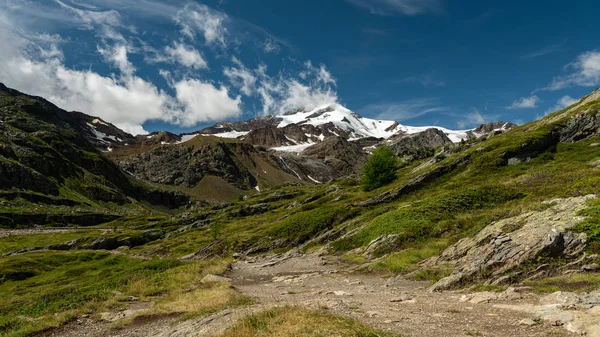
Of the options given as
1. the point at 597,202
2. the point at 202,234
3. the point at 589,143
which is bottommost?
the point at 202,234

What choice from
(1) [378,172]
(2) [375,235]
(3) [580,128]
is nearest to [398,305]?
(2) [375,235]

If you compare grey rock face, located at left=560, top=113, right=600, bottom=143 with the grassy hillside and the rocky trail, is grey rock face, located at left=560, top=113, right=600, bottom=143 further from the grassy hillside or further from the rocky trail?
the rocky trail

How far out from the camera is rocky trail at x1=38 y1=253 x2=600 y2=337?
12.3m

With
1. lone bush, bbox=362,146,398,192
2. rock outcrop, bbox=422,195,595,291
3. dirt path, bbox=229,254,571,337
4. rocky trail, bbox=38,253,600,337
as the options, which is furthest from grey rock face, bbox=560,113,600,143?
rocky trail, bbox=38,253,600,337

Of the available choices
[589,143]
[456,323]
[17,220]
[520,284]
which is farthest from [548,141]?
[17,220]

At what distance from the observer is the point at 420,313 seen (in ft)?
50.8

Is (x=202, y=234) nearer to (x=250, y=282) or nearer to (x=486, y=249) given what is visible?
(x=250, y=282)

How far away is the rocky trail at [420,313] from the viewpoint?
12258 mm

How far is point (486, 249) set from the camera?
23.0m

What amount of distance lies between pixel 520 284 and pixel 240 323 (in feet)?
51.2

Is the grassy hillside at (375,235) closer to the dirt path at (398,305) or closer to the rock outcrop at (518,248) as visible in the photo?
the rock outcrop at (518,248)

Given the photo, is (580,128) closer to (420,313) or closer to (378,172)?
(378,172)

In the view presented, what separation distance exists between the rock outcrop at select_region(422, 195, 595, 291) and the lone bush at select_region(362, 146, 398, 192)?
61.9 meters

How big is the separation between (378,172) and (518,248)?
69.0m
